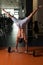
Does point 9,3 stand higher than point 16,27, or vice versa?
point 9,3

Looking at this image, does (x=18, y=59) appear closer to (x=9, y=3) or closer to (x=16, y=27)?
(x=16, y=27)

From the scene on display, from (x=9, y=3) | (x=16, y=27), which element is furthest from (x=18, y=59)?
(x=9, y=3)

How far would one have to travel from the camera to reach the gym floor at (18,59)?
118 inches

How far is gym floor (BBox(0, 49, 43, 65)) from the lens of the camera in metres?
2.99

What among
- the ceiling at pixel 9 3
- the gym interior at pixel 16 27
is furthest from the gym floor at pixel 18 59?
the ceiling at pixel 9 3

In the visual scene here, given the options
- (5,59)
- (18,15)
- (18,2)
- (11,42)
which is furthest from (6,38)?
(5,59)

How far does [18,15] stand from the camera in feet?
14.2

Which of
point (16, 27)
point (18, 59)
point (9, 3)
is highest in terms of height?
point (9, 3)

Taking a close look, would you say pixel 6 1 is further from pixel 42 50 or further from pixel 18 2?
pixel 42 50

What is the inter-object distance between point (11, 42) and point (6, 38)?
0.25 m

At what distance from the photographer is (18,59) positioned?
320 cm

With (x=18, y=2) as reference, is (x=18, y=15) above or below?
below

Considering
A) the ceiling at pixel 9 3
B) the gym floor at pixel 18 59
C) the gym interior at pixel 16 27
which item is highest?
the ceiling at pixel 9 3

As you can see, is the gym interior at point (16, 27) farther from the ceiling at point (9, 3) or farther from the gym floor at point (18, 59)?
the gym floor at point (18, 59)
